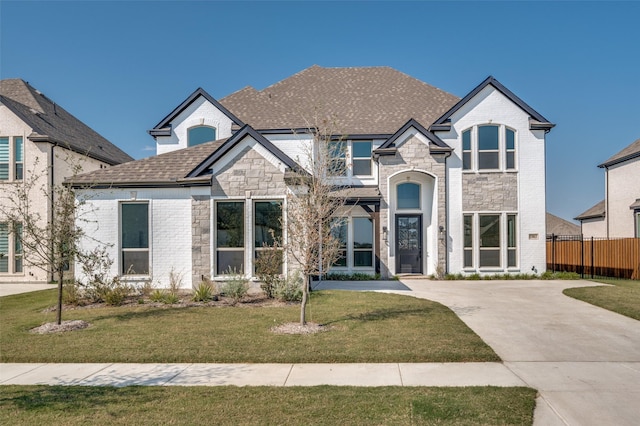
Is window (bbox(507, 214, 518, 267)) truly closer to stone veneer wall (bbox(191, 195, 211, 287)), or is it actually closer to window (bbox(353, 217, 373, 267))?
window (bbox(353, 217, 373, 267))

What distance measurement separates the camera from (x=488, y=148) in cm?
1744

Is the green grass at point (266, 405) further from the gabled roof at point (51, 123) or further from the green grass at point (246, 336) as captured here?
the gabled roof at point (51, 123)

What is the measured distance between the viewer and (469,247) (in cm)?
1727

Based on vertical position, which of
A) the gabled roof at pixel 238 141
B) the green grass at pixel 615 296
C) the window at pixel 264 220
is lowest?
the green grass at pixel 615 296

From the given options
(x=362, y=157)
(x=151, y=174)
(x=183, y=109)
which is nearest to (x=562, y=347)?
(x=151, y=174)

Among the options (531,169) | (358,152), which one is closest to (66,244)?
(358,152)

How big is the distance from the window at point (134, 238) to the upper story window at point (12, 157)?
8084 millimetres

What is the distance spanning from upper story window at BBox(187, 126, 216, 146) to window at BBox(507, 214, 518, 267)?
13.7m

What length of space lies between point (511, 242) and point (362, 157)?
7.43 m

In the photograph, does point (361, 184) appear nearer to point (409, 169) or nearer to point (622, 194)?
point (409, 169)

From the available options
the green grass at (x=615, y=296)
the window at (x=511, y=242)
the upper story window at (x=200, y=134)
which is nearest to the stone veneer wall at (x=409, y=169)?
the window at (x=511, y=242)

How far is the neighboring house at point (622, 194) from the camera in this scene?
70.6 ft

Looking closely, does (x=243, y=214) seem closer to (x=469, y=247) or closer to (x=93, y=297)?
(x=93, y=297)

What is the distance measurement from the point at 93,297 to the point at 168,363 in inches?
258
